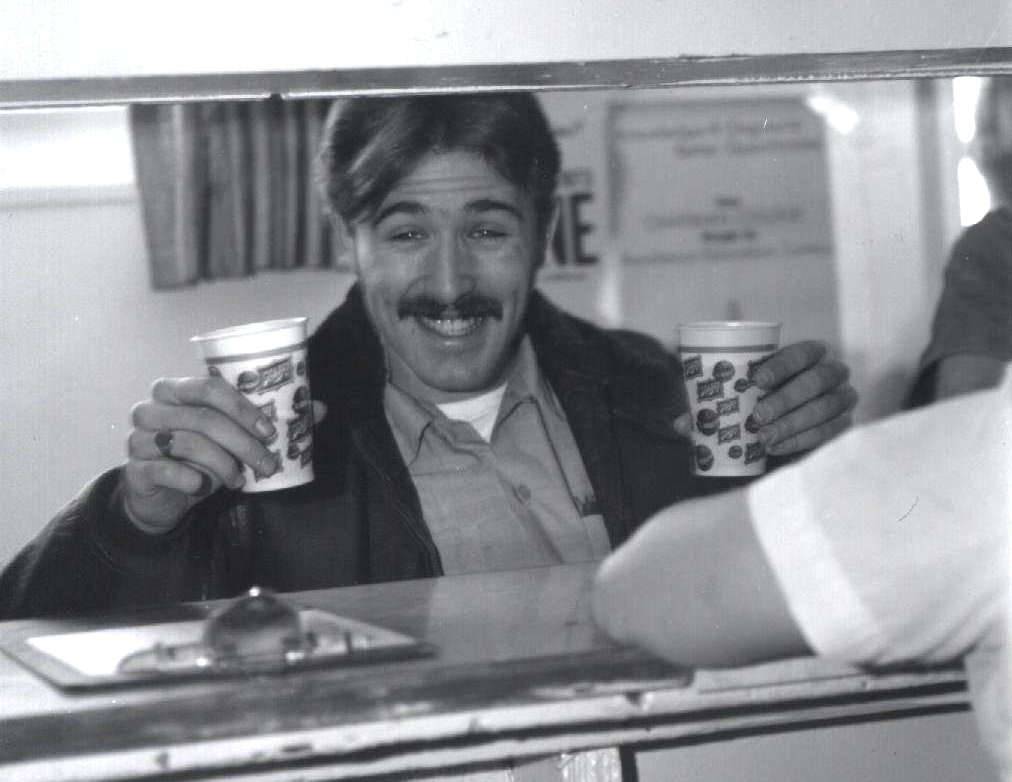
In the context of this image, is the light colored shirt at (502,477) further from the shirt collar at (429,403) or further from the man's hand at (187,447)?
the man's hand at (187,447)

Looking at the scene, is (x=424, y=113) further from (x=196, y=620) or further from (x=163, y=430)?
(x=196, y=620)

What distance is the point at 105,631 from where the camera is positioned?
105cm

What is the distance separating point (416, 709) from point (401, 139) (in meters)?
1.04

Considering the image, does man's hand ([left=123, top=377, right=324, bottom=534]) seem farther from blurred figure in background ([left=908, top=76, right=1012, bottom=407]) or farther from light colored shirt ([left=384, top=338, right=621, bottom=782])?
blurred figure in background ([left=908, top=76, right=1012, bottom=407])

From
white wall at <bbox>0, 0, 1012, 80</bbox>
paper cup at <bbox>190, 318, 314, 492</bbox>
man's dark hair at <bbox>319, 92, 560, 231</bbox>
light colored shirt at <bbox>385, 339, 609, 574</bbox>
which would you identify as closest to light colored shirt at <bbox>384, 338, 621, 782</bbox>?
light colored shirt at <bbox>385, 339, 609, 574</bbox>

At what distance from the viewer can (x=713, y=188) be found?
2.16 metres

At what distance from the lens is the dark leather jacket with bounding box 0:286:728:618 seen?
1.44 metres

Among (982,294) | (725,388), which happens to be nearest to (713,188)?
(982,294)

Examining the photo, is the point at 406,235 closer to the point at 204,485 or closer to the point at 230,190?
the point at 230,190

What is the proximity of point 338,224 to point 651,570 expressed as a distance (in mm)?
1051

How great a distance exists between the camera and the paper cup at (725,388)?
4.45ft

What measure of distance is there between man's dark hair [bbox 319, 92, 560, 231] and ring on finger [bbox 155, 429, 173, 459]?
0.49m

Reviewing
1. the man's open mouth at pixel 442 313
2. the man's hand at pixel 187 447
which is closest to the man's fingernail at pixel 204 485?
the man's hand at pixel 187 447

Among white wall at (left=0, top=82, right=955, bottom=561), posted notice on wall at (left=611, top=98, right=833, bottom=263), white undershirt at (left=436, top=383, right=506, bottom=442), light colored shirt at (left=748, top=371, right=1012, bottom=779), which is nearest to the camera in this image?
light colored shirt at (left=748, top=371, right=1012, bottom=779)
